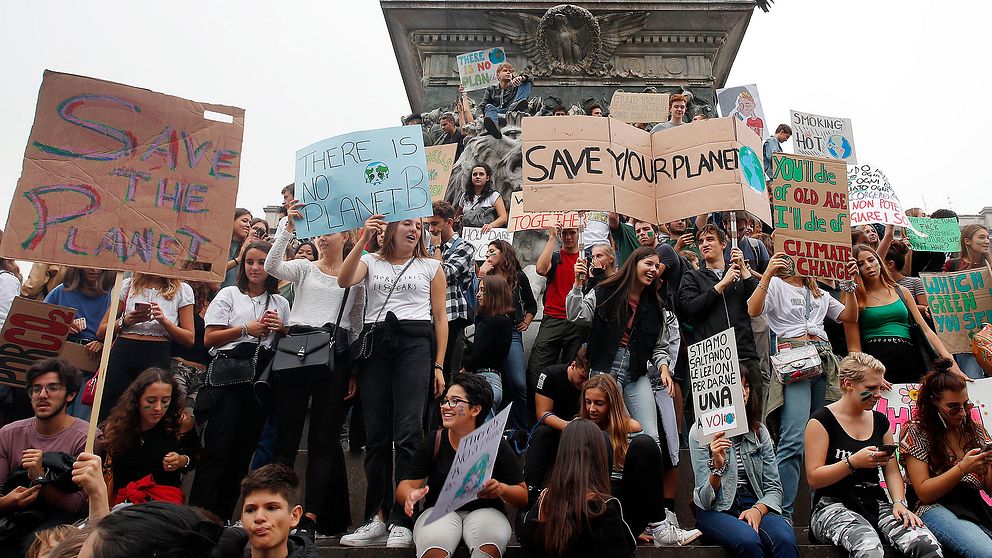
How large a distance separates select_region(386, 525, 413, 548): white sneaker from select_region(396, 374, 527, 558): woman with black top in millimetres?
121

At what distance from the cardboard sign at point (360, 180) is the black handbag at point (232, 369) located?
978 mm

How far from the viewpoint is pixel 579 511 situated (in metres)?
4.64

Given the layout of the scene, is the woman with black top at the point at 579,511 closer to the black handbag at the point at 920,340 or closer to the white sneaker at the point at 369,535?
the white sneaker at the point at 369,535

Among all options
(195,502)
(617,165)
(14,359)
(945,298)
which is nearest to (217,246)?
(195,502)

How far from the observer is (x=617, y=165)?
23.9 feet

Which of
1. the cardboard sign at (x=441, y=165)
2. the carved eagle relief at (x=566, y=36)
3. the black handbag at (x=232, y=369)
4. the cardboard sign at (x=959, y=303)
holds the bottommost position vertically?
the black handbag at (x=232, y=369)

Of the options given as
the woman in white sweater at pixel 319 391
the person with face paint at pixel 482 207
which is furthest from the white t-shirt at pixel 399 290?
the person with face paint at pixel 482 207

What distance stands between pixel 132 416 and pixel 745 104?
1184 cm

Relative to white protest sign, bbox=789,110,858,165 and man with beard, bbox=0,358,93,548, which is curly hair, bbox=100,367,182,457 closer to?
man with beard, bbox=0,358,93,548

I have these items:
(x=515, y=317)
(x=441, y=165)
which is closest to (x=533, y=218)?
(x=515, y=317)

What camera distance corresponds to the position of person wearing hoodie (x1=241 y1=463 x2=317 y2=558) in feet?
13.4

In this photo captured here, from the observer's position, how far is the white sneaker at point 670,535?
5176 millimetres

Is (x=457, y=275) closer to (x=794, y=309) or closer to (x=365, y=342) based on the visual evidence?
(x=365, y=342)

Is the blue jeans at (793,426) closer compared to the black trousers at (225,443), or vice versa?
the black trousers at (225,443)
